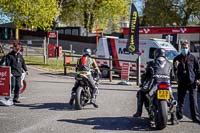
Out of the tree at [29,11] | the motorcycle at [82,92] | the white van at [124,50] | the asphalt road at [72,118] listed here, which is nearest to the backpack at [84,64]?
the motorcycle at [82,92]

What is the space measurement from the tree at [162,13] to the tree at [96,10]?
306 cm

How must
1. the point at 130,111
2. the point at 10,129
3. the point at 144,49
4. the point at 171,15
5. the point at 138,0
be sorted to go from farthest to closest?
the point at 138,0
the point at 171,15
the point at 144,49
the point at 130,111
the point at 10,129

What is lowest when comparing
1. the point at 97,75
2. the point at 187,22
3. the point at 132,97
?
the point at 132,97

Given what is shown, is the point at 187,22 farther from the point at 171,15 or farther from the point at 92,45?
the point at 92,45

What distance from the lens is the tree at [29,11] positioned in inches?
1069

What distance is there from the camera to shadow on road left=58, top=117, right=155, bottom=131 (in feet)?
28.6

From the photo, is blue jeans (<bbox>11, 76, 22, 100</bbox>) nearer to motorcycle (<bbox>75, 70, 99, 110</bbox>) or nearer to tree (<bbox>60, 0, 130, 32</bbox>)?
motorcycle (<bbox>75, 70, 99, 110</bbox>)

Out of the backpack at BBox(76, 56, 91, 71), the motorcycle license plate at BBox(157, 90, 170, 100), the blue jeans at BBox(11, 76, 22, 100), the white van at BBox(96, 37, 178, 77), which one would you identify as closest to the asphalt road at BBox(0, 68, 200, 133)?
the blue jeans at BBox(11, 76, 22, 100)

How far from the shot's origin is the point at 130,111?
1090cm

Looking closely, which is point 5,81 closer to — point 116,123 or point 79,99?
point 79,99

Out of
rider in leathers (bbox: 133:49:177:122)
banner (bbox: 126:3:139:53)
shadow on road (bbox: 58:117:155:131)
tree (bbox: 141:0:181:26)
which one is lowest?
shadow on road (bbox: 58:117:155:131)

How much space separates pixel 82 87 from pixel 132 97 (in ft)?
11.0

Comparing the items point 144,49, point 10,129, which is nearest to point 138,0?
point 144,49

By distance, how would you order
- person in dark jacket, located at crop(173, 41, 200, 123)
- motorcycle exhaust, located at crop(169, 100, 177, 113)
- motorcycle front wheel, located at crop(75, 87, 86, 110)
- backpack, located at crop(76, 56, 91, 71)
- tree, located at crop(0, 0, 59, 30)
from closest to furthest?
1. motorcycle exhaust, located at crop(169, 100, 177, 113)
2. person in dark jacket, located at crop(173, 41, 200, 123)
3. motorcycle front wheel, located at crop(75, 87, 86, 110)
4. backpack, located at crop(76, 56, 91, 71)
5. tree, located at crop(0, 0, 59, 30)
